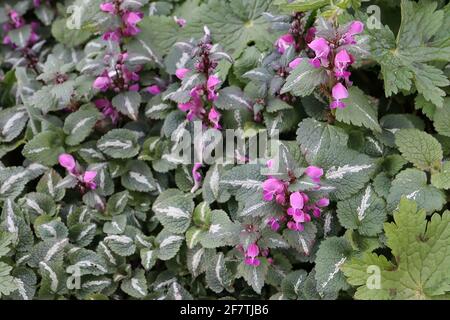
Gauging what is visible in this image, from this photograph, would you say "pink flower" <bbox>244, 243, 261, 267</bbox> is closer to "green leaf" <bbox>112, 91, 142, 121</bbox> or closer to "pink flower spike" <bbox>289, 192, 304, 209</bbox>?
"pink flower spike" <bbox>289, 192, 304, 209</bbox>

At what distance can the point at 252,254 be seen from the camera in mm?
1868

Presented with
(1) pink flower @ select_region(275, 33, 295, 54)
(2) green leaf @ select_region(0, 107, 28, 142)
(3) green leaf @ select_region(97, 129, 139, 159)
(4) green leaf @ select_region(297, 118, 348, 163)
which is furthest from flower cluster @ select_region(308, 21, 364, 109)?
(2) green leaf @ select_region(0, 107, 28, 142)

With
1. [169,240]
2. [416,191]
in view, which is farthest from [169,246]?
[416,191]

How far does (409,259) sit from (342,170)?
1.18ft

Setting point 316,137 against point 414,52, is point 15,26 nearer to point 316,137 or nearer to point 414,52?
point 316,137

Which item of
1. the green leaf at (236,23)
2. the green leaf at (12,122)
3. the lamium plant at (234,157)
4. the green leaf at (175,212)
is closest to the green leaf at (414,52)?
the lamium plant at (234,157)

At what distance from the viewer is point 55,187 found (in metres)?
2.19

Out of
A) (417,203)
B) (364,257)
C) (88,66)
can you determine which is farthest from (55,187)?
(417,203)

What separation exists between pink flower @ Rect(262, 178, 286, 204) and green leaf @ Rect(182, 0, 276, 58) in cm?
71

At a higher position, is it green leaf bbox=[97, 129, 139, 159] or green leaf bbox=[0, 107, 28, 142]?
green leaf bbox=[0, 107, 28, 142]

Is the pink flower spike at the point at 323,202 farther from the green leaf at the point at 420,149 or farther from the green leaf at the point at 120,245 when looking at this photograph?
the green leaf at the point at 120,245

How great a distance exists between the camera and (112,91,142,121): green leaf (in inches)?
87.9

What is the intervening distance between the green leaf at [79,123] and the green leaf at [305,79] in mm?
834
